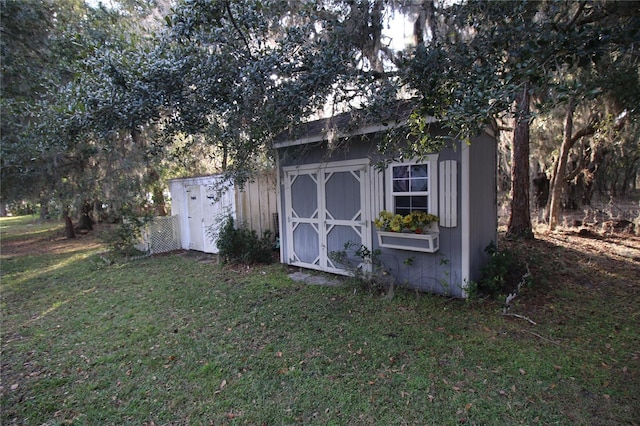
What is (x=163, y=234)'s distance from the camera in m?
8.48

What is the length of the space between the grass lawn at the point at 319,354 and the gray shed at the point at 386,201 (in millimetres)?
628

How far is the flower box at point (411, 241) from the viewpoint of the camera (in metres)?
4.23

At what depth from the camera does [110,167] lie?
870 centimetres

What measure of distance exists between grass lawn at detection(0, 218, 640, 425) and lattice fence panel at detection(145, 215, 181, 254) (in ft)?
9.11

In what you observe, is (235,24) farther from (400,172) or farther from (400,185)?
(400,185)

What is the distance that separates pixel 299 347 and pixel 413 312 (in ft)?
5.22

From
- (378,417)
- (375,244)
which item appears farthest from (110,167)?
(378,417)

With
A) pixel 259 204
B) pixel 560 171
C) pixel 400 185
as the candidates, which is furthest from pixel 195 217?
pixel 560 171

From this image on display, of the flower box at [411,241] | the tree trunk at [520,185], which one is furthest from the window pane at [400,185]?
A: the tree trunk at [520,185]

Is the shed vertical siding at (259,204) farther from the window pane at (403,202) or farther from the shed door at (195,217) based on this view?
the window pane at (403,202)

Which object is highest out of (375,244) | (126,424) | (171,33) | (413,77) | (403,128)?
(171,33)

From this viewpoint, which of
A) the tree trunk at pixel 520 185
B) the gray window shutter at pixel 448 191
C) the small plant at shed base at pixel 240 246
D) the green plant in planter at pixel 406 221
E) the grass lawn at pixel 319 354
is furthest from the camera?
the tree trunk at pixel 520 185

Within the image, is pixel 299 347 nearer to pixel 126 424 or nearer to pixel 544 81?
pixel 126 424

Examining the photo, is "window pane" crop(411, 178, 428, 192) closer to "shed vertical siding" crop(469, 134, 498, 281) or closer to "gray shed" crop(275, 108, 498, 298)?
"gray shed" crop(275, 108, 498, 298)
